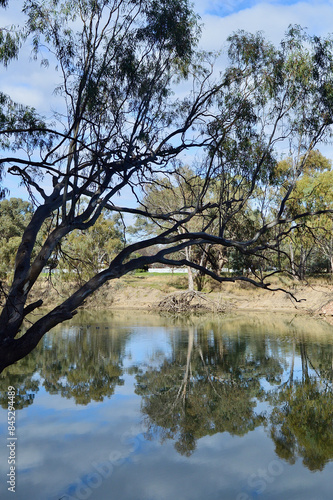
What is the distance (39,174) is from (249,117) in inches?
135

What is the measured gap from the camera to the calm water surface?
15.4ft

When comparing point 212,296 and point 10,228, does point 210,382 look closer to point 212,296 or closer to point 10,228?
point 212,296

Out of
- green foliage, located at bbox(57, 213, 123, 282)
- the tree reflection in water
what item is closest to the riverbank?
green foliage, located at bbox(57, 213, 123, 282)

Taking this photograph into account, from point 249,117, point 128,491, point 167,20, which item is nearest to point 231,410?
point 128,491

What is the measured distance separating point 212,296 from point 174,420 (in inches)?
577

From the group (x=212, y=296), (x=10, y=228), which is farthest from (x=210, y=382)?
(x=10, y=228)

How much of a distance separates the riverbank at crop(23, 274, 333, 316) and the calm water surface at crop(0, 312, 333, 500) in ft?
22.1

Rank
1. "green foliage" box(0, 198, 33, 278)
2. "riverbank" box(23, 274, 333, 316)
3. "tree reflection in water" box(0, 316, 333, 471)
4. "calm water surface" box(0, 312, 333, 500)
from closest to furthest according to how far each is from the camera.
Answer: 1. "calm water surface" box(0, 312, 333, 500)
2. "tree reflection in water" box(0, 316, 333, 471)
3. "riverbank" box(23, 274, 333, 316)
4. "green foliage" box(0, 198, 33, 278)

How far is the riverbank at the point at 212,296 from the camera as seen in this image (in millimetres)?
19469

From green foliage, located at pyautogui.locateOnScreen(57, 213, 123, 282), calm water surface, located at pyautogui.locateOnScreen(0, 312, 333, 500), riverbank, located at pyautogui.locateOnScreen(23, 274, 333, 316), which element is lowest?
calm water surface, located at pyautogui.locateOnScreen(0, 312, 333, 500)

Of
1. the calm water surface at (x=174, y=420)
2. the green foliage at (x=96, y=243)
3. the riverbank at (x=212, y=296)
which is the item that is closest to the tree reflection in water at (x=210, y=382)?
the calm water surface at (x=174, y=420)

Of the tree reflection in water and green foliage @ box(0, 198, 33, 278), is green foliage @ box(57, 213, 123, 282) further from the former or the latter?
the tree reflection in water

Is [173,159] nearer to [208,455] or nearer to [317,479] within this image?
[208,455]

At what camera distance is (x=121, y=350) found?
11938 mm
